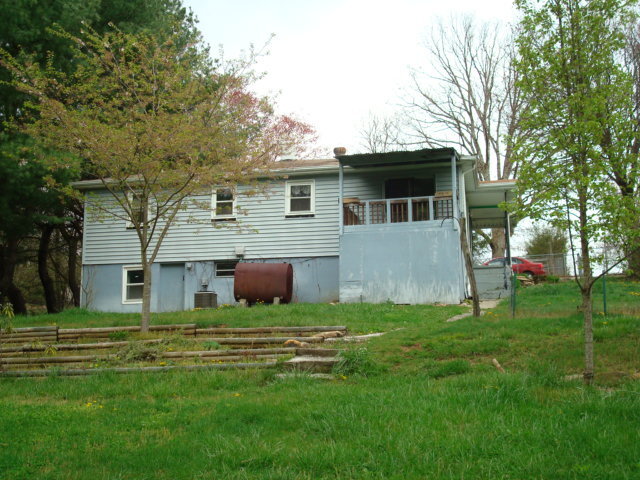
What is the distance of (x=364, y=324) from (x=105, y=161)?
617 centimetres

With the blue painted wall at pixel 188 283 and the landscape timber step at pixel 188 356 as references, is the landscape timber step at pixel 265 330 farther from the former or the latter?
the blue painted wall at pixel 188 283

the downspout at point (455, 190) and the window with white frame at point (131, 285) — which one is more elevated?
the downspout at point (455, 190)

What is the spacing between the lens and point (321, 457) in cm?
434

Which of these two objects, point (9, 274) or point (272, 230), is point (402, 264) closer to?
point (272, 230)

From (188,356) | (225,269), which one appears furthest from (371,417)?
(225,269)

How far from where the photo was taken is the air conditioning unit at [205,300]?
60.0ft

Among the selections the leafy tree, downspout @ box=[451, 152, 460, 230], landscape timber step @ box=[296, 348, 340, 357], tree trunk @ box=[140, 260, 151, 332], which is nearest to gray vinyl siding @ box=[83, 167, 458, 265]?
downspout @ box=[451, 152, 460, 230]

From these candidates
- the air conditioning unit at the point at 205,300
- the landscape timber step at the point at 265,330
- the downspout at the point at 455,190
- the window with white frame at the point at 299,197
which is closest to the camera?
the landscape timber step at the point at 265,330

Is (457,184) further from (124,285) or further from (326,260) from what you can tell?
(124,285)

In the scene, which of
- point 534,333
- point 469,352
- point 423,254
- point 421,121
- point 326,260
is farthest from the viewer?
point 421,121

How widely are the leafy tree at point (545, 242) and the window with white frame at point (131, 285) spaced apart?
78.9ft

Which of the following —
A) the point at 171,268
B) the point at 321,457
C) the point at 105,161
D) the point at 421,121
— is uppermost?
the point at 421,121

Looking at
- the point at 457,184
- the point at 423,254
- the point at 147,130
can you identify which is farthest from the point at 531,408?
the point at 457,184

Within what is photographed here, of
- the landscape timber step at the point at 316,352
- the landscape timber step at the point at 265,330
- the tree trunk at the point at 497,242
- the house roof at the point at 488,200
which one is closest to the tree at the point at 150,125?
the landscape timber step at the point at 265,330
